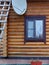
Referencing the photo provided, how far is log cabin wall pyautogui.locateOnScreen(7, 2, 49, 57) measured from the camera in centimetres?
942

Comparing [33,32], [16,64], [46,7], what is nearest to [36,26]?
[33,32]

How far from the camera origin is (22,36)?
9.51 metres

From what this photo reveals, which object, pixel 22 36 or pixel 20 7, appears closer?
pixel 20 7

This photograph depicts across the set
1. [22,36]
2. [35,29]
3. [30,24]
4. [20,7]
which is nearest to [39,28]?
[35,29]

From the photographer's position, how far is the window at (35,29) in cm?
947

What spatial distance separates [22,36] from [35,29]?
605mm

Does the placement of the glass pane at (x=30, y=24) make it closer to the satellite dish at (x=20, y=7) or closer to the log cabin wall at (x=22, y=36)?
the log cabin wall at (x=22, y=36)

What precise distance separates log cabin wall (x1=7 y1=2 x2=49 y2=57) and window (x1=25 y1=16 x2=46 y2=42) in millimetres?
163

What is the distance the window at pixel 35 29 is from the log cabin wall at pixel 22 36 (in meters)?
0.16

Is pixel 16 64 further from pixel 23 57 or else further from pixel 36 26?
pixel 36 26

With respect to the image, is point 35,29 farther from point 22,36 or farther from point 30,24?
point 22,36

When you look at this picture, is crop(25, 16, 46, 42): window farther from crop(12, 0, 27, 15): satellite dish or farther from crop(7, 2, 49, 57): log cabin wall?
crop(12, 0, 27, 15): satellite dish

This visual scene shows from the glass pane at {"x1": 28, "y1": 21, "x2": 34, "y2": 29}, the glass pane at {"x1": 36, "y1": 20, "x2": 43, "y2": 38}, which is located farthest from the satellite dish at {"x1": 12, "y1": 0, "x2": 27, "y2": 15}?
the glass pane at {"x1": 36, "y1": 20, "x2": 43, "y2": 38}

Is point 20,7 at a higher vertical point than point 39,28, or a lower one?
higher
